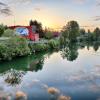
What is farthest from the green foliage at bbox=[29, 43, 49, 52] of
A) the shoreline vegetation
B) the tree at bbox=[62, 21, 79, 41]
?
the tree at bbox=[62, 21, 79, 41]

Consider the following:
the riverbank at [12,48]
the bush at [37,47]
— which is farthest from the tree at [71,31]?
the riverbank at [12,48]

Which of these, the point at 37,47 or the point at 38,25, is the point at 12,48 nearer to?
the point at 37,47

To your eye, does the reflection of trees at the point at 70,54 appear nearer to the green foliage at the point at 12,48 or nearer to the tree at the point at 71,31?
the green foliage at the point at 12,48

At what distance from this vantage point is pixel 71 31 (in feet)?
289

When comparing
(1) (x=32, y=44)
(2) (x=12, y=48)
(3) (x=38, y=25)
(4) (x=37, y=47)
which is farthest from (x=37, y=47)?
(3) (x=38, y=25)

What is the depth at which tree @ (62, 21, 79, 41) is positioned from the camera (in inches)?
3388

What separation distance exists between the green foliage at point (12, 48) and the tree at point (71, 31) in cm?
4737

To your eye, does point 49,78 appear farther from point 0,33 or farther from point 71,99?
point 0,33

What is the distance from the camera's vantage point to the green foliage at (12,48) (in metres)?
30.9

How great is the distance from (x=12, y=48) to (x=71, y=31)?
54598mm

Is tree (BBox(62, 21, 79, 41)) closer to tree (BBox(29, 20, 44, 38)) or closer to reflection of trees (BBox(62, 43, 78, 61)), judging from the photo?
tree (BBox(29, 20, 44, 38))

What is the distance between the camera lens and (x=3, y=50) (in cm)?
3116

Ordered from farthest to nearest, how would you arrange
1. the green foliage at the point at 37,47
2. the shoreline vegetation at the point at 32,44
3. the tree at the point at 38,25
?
the tree at the point at 38,25 < the green foliage at the point at 37,47 < the shoreline vegetation at the point at 32,44

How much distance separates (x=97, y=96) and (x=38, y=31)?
195 ft
